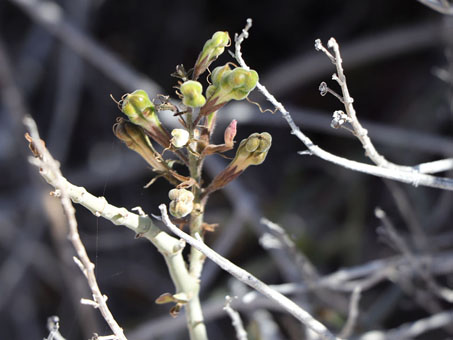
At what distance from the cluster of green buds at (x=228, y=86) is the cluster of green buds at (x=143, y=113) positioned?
0.08 m

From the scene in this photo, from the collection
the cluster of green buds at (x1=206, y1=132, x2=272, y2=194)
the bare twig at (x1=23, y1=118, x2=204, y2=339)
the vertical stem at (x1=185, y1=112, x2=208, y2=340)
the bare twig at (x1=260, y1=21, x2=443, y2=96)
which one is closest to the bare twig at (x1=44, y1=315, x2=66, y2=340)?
the bare twig at (x1=23, y1=118, x2=204, y2=339)

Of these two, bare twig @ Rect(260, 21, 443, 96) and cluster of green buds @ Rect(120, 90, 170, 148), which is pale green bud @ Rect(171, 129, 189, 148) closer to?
cluster of green buds @ Rect(120, 90, 170, 148)

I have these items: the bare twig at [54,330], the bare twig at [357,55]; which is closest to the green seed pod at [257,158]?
the bare twig at [54,330]

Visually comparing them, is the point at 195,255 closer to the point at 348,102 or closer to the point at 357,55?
the point at 348,102

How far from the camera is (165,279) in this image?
272cm

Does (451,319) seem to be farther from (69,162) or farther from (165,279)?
(69,162)

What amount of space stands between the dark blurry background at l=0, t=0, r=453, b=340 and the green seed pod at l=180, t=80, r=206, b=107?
4.30 feet

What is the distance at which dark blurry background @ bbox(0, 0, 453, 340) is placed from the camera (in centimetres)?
243

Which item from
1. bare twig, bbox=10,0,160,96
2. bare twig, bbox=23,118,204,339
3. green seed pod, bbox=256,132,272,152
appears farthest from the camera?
bare twig, bbox=10,0,160,96

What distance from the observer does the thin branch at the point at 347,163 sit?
0.97 meters

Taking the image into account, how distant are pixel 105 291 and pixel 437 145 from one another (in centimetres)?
175

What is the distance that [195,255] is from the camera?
1015 millimetres

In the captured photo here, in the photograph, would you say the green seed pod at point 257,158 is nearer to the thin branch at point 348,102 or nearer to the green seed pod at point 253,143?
the green seed pod at point 253,143

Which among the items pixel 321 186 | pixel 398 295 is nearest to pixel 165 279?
pixel 321 186
